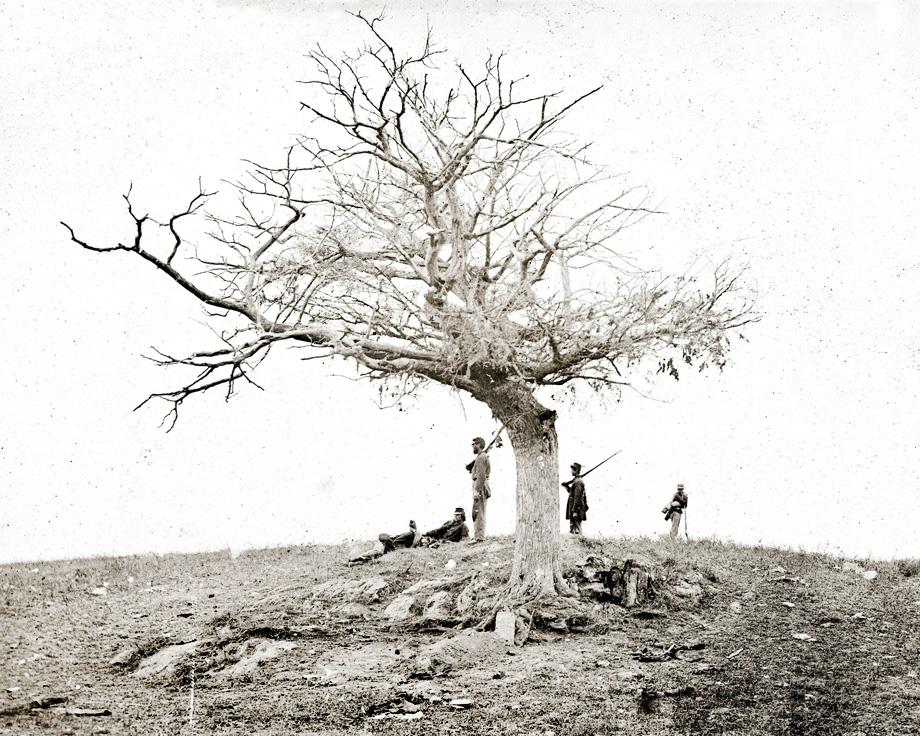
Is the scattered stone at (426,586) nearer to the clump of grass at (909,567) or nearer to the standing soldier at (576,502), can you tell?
the standing soldier at (576,502)

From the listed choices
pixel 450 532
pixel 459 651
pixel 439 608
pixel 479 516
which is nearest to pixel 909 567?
pixel 479 516

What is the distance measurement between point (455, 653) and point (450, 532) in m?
6.27

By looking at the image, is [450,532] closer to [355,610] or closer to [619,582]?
[355,610]

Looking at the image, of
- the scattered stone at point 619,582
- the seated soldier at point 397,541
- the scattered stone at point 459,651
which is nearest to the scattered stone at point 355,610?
the scattered stone at point 459,651

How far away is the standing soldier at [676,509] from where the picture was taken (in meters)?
18.2

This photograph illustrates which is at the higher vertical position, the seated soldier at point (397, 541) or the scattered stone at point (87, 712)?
the seated soldier at point (397, 541)

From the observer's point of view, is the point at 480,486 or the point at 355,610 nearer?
the point at 355,610

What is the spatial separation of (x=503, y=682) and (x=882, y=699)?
15.1 feet

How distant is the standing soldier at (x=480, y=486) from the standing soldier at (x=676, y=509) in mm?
3691

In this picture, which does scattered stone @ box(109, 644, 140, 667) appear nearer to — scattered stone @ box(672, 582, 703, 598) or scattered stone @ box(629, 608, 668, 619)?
scattered stone @ box(629, 608, 668, 619)

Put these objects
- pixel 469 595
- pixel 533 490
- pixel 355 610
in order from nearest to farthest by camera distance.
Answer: pixel 533 490
pixel 469 595
pixel 355 610

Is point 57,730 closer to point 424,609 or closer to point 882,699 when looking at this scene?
point 424,609

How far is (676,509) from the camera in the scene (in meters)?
18.3

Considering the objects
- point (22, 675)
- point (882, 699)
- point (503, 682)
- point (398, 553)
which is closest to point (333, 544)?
point (398, 553)
